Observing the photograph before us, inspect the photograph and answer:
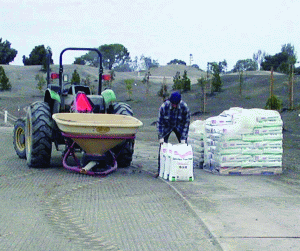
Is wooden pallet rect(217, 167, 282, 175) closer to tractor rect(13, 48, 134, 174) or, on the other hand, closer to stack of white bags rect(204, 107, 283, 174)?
stack of white bags rect(204, 107, 283, 174)

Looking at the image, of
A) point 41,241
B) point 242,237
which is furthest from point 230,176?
point 41,241

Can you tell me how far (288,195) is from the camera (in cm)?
1005

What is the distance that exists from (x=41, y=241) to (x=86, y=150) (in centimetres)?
538

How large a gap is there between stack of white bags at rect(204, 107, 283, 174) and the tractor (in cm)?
195

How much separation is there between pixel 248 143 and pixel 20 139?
6339mm

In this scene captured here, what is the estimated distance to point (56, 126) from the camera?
1328 centimetres

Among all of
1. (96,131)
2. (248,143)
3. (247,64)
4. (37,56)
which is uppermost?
(247,64)

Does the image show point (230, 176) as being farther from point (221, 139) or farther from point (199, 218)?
point (199, 218)

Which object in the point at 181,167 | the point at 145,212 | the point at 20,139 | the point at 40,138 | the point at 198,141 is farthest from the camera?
the point at 20,139

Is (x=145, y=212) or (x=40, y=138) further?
(x=40, y=138)

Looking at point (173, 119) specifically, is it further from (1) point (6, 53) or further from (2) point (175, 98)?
(1) point (6, 53)

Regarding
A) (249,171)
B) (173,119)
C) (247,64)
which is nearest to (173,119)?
(173,119)

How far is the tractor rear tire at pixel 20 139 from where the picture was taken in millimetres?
15375

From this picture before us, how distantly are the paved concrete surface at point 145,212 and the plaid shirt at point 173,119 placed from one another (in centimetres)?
106
